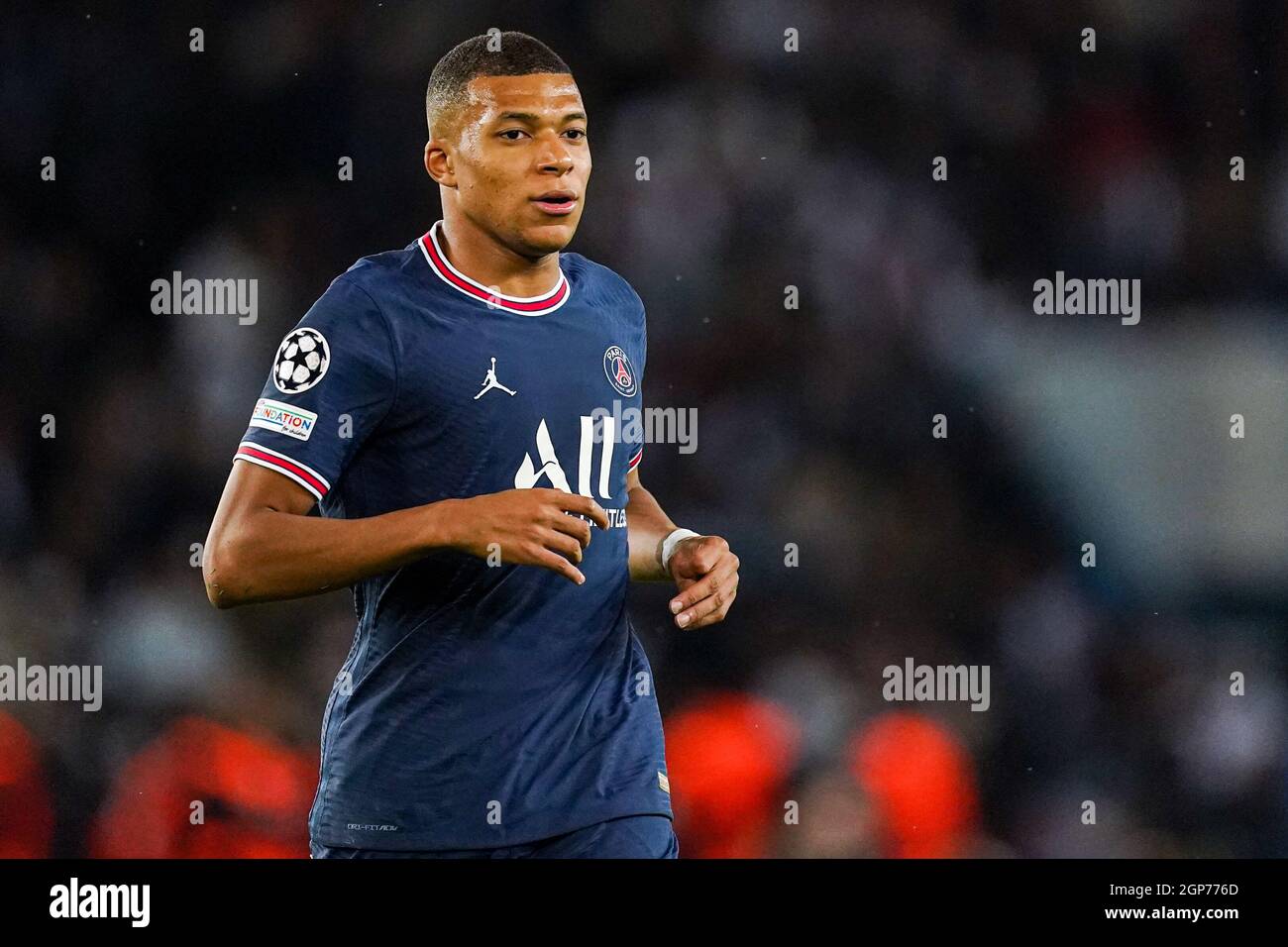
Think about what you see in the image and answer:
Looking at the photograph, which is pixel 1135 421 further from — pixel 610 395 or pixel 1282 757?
pixel 610 395

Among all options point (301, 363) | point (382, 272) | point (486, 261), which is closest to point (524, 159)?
point (486, 261)

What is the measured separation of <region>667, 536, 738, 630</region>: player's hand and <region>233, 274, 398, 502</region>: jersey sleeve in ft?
2.08

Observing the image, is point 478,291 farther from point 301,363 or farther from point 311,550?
point 311,550

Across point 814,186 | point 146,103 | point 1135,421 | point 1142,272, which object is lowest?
point 1135,421

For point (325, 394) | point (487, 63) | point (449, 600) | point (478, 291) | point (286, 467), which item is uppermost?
point (487, 63)

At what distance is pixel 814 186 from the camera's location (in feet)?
18.9

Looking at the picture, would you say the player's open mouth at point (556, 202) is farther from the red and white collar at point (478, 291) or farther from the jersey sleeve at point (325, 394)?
the jersey sleeve at point (325, 394)

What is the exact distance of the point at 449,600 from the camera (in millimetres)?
2766

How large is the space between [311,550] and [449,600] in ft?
1.02

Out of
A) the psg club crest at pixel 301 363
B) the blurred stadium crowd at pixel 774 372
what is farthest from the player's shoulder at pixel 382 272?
the blurred stadium crowd at pixel 774 372

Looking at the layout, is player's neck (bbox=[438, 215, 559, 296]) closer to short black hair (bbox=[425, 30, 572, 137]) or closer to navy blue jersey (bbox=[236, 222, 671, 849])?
navy blue jersey (bbox=[236, 222, 671, 849])

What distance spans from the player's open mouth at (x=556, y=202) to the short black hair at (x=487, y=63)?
0.26 metres

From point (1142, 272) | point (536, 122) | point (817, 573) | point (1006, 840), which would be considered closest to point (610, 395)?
point (536, 122)

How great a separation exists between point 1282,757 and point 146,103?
16.2ft
